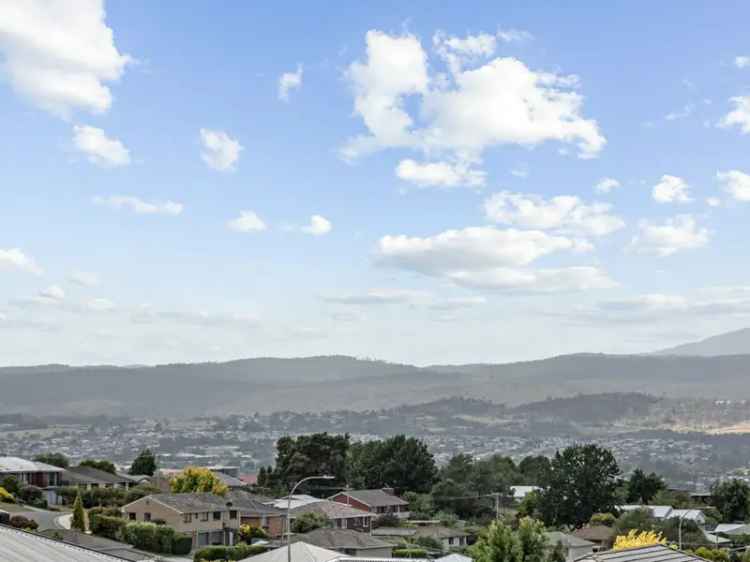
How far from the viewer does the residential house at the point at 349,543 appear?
260 ft

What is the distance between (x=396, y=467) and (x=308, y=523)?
1529 inches

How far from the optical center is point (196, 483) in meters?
108

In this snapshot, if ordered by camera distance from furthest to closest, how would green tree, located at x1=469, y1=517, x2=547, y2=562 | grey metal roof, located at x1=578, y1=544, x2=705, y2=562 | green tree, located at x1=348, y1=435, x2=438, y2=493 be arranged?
green tree, located at x1=348, y1=435, x2=438, y2=493 → green tree, located at x1=469, y1=517, x2=547, y2=562 → grey metal roof, located at x1=578, y1=544, x2=705, y2=562

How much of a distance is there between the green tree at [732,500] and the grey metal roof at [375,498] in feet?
126

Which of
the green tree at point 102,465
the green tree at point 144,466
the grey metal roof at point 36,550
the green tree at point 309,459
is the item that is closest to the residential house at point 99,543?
the grey metal roof at point 36,550

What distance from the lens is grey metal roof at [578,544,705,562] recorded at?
36031 mm

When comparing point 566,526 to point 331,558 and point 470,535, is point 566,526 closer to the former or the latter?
point 470,535

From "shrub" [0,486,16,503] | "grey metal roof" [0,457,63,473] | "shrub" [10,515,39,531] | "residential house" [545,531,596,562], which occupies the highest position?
"grey metal roof" [0,457,63,473]

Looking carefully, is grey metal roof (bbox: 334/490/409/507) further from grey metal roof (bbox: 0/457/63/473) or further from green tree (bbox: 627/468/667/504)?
grey metal roof (bbox: 0/457/63/473)

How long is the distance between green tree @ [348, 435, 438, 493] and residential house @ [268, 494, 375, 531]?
22.9 metres

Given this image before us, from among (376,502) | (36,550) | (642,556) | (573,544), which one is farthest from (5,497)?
(642,556)

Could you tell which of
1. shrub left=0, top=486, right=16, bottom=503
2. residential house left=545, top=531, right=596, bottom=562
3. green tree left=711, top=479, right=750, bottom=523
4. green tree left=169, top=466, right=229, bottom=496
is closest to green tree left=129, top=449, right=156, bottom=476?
green tree left=169, top=466, right=229, bottom=496

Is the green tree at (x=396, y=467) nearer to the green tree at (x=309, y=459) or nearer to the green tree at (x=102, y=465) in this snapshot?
the green tree at (x=309, y=459)

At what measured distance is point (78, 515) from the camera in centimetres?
8119
